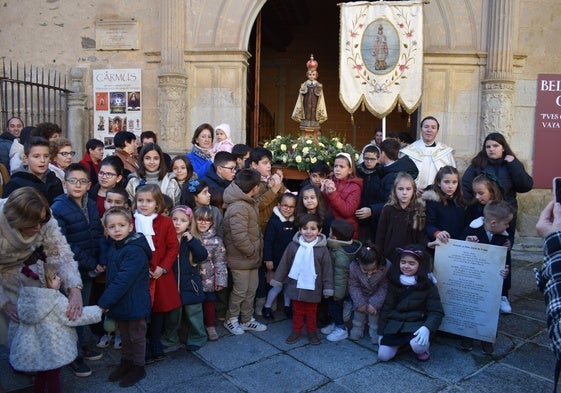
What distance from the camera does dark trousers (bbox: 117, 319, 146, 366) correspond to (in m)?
3.09

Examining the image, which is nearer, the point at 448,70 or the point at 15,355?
the point at 15,355

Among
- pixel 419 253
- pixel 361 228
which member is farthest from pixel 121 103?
pixel 419 253

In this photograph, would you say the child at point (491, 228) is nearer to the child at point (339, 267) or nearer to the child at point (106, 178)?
the child at point (339, 267)

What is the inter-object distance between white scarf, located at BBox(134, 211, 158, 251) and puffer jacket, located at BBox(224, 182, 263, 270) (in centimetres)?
72

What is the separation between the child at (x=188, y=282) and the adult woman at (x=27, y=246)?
81 centimetres

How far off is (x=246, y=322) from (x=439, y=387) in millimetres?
1676

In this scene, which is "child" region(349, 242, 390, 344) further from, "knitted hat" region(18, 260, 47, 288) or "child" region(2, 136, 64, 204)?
"child" region(2, 136, 64, 204)

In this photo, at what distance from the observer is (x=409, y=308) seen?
342cm

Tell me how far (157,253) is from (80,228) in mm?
591

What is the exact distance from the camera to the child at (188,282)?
11.6 feet

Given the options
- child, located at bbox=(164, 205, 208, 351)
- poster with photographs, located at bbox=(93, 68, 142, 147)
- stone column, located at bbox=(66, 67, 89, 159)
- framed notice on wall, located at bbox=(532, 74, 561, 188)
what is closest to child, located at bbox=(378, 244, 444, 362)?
child, located at bbox=(164, 205, 208, 351)

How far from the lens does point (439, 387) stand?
9.90 ft

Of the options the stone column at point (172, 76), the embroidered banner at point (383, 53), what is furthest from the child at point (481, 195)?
the stone column at point (172, 76)

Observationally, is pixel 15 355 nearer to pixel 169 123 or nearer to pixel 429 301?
pixel 429 301
